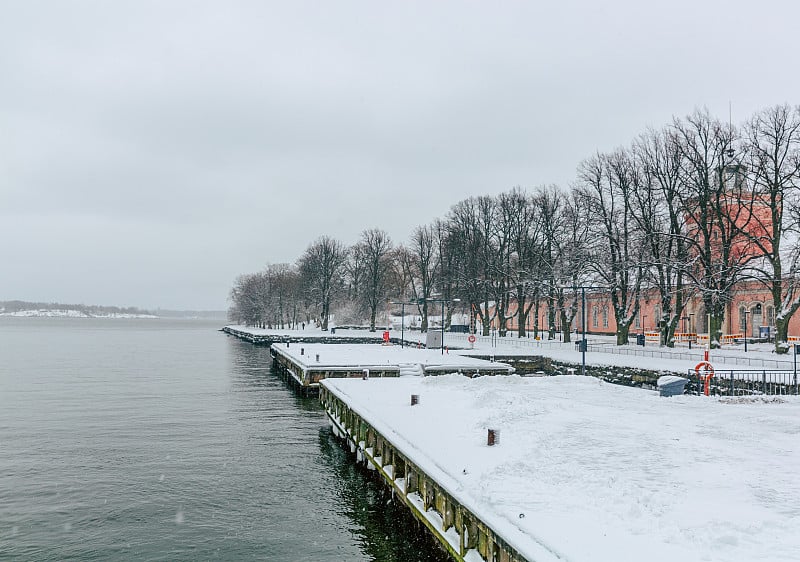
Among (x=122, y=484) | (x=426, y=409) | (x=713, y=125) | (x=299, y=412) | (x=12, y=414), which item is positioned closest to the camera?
(x=122, y=484)

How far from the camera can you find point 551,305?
63.2 meters

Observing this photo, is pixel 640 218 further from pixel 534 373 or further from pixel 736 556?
pixel 736 556

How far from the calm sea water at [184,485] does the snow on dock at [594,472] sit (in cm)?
152

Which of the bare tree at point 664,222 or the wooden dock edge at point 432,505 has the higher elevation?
the bare tree at point 664,222

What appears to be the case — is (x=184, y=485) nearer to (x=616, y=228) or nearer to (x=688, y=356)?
(x=688, y=356)

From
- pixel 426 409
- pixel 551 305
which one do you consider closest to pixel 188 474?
pixel 426 409

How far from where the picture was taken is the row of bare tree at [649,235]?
41.3 m

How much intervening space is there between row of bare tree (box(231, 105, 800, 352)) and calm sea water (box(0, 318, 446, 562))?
2905cm

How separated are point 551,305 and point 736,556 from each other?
56.5 meters

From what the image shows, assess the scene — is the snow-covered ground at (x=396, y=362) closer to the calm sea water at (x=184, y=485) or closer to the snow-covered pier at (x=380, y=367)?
the snow-covered pier at (x=380, y=367)

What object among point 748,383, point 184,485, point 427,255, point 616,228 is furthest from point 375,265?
point 184,485

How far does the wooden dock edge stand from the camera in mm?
9656

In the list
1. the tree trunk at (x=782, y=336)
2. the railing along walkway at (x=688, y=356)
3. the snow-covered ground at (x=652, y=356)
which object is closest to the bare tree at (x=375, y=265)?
the snow-covered ground at (x=652, y=356)

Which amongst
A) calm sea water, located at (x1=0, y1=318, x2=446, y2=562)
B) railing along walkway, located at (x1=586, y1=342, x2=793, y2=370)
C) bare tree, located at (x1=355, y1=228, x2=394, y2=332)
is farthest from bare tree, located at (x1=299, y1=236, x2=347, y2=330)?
calm sea water, located at (x1=0, y1=318, x2=446, y2=562)
